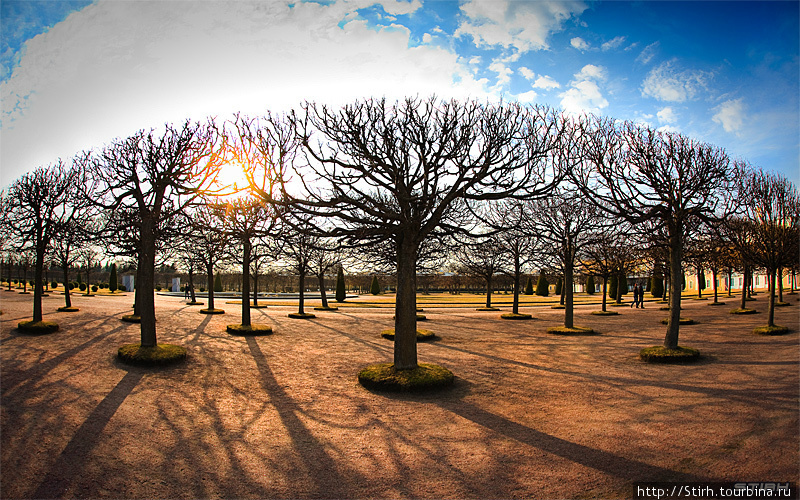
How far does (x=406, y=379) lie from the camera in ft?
29.7

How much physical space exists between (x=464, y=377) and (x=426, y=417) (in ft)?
10.9

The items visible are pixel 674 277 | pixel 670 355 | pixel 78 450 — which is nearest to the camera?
pixel 78 450

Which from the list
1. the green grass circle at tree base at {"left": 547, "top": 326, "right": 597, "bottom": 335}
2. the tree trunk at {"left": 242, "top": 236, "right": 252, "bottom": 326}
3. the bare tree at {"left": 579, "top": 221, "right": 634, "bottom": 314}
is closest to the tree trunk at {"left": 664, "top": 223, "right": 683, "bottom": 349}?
the bare tree at {"left": 579, "top": 221, "right": 634, "bottom": 314}

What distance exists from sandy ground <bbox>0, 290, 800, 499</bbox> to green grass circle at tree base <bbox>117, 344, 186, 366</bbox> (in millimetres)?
336

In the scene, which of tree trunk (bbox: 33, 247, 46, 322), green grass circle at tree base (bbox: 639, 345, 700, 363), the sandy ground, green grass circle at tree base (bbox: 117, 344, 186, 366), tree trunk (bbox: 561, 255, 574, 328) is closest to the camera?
the sandy ground

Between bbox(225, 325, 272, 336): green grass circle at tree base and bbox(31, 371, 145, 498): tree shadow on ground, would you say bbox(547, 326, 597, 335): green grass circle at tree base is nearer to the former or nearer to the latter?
bbox(225, 325, 272, 336): green grass circle at tree base

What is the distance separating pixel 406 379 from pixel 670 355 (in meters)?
8.61

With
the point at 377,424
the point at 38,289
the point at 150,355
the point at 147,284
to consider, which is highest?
the point at 147,284

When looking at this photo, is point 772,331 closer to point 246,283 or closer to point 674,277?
point 674,277

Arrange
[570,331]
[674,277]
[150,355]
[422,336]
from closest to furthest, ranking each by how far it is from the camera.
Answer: [150,355]
[674,277]
[422,336]
[570,331]

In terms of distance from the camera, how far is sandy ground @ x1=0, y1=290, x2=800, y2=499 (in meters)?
4.91

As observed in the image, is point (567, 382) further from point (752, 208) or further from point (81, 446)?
point (752, 208)

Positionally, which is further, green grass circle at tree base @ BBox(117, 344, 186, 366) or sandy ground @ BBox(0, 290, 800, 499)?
green grass circle at tree base @ BBox(117, 344, 186, 366)

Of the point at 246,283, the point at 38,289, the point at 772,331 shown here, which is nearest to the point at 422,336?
the point at 246,283
